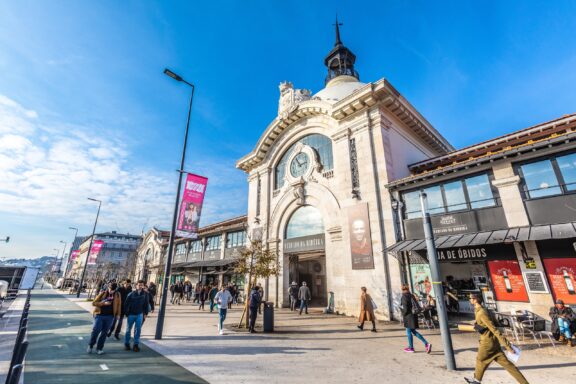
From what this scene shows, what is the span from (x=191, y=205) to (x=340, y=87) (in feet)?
62.2

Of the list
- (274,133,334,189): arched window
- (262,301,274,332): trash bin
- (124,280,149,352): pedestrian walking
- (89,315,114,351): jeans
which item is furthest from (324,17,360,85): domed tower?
(89,315,114,351): jeans

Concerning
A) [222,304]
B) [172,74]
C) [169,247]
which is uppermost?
[172,74]

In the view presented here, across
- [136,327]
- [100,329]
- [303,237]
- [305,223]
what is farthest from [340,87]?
[100,329]

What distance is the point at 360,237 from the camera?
15992mm

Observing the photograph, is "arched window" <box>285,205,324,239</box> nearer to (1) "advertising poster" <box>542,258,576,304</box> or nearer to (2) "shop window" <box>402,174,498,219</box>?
(2) "shop window" <box>402,174,498,219</box>

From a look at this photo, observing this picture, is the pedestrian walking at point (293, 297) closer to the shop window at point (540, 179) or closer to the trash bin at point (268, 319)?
the trash bin at point (268, 319)

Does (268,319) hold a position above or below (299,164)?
below

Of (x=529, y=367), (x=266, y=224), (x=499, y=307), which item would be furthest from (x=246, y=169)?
(x=529, y=367)

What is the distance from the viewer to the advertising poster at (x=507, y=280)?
11234mm

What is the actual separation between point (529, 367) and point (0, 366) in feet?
41.4

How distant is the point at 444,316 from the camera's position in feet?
22.4

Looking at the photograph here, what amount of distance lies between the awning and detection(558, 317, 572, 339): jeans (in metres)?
2.67

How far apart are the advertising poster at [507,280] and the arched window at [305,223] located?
31.7ft

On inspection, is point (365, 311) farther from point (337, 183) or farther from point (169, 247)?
point (337, 183)
